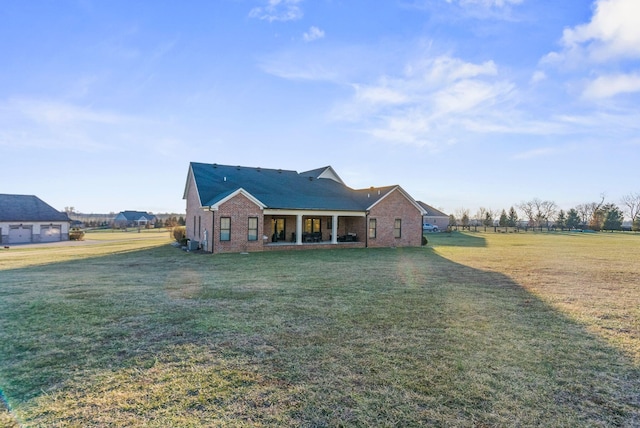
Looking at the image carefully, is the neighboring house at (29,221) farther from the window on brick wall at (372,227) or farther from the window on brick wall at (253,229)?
the window on brick wall at (372,227)

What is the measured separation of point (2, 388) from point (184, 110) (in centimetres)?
1694

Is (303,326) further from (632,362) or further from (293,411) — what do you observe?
(632,362)

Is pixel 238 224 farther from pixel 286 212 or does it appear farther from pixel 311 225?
pixel 311 225

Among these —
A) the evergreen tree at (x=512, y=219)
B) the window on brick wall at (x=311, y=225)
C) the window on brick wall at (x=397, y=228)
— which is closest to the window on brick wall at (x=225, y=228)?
the window on brick wall at (x=311, y=225)

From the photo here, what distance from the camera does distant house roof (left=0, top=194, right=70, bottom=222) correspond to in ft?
117

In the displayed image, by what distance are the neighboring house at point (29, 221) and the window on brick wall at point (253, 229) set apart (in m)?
28.6

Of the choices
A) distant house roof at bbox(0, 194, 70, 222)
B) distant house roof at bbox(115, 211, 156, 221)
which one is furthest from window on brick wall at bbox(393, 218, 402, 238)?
distant house roof at bbox(115, 211, 156, 221)

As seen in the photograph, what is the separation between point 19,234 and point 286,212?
30969 mm

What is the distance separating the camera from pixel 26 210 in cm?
3691

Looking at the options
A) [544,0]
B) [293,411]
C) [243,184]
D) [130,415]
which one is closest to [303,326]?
[293,411]

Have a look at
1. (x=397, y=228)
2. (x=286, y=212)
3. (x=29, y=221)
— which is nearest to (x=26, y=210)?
(x=29, y=221)

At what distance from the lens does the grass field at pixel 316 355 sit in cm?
358

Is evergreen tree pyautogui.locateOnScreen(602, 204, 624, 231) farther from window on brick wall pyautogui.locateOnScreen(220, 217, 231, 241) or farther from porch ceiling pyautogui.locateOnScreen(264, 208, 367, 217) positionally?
window on brick wall pyautogui.locateOnScreen(220, 217, 231, 241)

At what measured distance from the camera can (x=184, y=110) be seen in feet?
61.4
